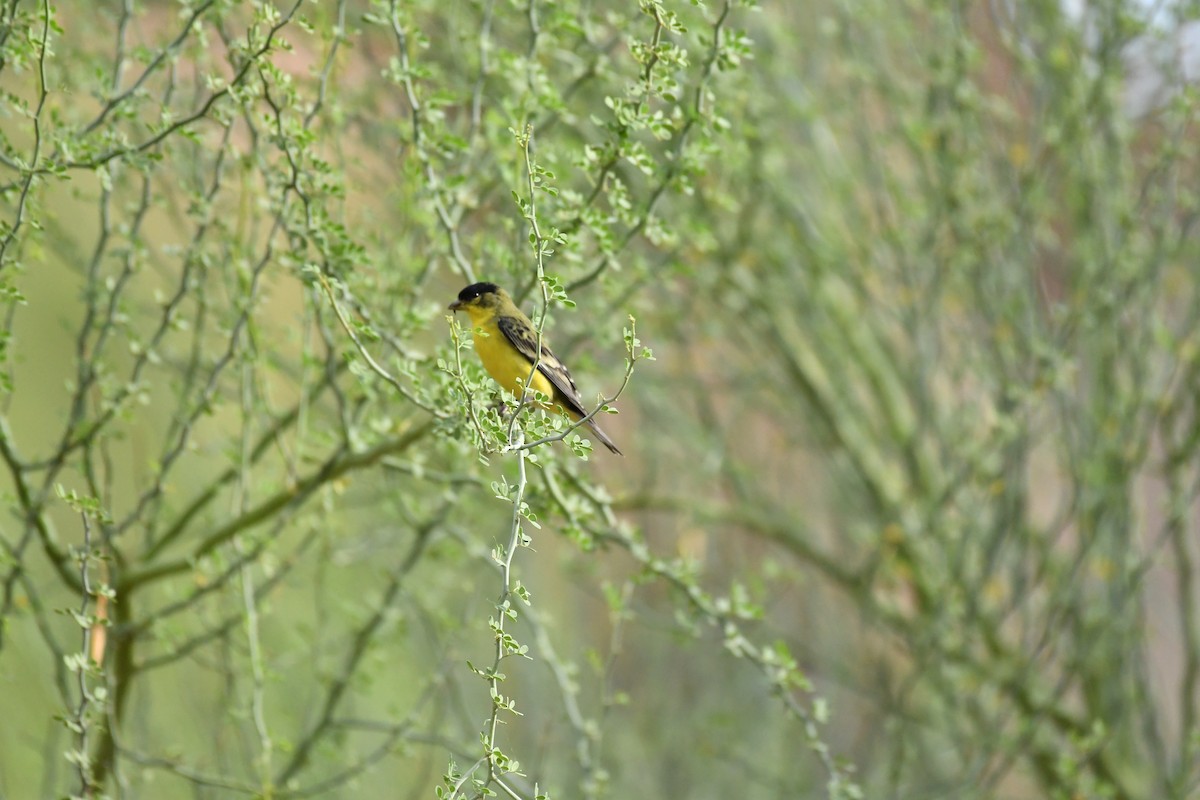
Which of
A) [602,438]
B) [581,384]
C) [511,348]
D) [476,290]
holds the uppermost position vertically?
[581,384]

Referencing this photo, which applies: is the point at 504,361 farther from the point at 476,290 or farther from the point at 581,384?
the point at 581,384

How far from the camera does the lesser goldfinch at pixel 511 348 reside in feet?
13.1

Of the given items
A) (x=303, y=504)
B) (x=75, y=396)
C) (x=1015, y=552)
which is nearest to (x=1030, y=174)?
(x=1015, y=552)

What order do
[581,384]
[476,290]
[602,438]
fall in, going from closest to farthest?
[602,438] < [476,290] < [581,384]

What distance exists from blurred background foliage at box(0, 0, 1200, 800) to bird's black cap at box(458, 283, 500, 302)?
59mm

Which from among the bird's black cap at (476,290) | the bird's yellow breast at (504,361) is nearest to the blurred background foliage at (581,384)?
the bird's black cap at (476,290)

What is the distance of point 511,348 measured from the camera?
4090 mm

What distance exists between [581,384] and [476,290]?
150cm

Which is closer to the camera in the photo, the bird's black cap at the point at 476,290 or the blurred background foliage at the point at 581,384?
the blurred background foliage at the point at 581,384

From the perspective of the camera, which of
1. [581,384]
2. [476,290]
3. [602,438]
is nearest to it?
[602,438]

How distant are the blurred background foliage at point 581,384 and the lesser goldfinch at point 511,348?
0.35ft

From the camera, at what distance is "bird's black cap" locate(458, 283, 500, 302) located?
3.85 metres

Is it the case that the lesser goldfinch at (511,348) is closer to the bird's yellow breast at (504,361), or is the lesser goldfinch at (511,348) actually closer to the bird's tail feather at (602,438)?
the bird's yellow breast at (504,361)

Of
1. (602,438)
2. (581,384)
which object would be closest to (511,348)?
(602,438)
